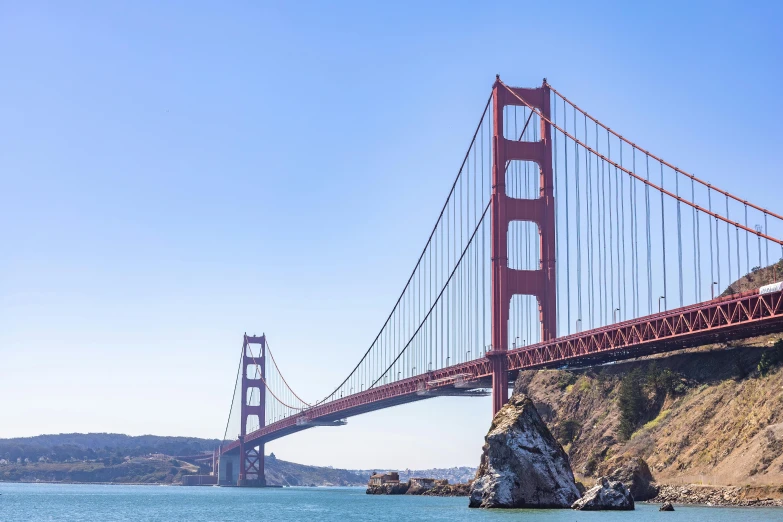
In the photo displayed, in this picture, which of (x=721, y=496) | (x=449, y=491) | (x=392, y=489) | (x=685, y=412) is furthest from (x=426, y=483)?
(x=721, y=496)

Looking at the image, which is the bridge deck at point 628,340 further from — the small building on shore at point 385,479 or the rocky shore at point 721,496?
the small building on shore at point 385,479

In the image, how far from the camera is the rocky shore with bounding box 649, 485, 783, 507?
56625 mm

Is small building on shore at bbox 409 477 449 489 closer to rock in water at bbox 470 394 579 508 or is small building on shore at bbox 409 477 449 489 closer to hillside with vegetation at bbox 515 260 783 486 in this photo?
hillside with vegetation at bbox 515 260 783 486

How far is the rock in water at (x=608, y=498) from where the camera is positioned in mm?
57438

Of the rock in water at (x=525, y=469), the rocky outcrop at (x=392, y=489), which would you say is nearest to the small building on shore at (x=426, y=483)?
the rocky outcrop at (x=392, y=489)

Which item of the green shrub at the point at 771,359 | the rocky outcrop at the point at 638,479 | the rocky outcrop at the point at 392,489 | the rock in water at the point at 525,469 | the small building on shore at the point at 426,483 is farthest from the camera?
the rocky outcrop at the point at 392,489

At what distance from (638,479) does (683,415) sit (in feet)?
31.7

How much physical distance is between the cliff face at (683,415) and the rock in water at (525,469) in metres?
9.46

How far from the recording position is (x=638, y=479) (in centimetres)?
6606

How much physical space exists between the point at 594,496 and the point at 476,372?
33.6 meters

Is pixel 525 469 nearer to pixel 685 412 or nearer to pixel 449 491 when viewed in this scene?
pixel 685 412

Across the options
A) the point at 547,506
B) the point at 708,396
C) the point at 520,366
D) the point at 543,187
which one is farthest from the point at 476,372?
the point at 547,506

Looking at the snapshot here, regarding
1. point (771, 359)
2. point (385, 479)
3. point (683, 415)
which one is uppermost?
point (771, 359)

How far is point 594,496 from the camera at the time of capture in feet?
190
